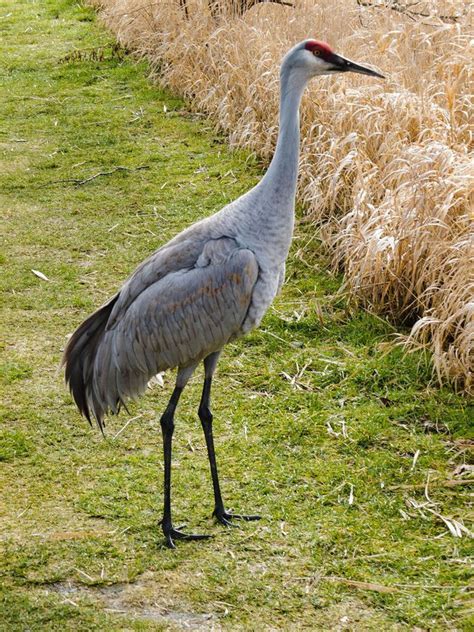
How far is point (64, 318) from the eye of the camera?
5922 millimetres

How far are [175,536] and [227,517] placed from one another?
269 millimetres

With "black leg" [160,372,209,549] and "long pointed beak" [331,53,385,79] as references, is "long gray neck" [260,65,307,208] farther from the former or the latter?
"black leg" [160,372,209,549]

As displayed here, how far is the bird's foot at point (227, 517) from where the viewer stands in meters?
4.09

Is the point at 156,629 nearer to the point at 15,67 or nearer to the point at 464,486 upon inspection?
the point at 464,486

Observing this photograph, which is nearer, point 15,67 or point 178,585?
point 178,585

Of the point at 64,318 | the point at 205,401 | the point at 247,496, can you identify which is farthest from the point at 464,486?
the point at 64,318

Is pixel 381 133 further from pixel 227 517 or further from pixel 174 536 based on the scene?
pixel 174 536

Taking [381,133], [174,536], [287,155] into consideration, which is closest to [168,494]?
[174,536]

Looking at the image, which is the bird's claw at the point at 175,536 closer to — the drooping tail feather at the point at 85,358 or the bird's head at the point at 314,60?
the drooping tail feather at the point at 85,358

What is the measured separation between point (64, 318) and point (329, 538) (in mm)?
2630

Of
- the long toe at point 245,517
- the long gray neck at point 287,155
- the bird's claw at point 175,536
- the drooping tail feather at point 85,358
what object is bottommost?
the long toe at point 245,517

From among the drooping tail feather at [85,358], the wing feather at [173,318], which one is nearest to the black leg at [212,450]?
the wing feather at [173,318]

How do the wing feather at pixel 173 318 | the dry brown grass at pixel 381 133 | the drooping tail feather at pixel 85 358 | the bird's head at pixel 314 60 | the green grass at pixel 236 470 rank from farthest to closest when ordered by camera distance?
the dry brown grass at pixel 381 133 → the drooping tail feather at pixel 85 358 → the bird's head at pixel 314 60 → the wing feather at pixel 173 318 → the green grass at pixel 236 470

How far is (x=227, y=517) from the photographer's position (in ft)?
13.5
